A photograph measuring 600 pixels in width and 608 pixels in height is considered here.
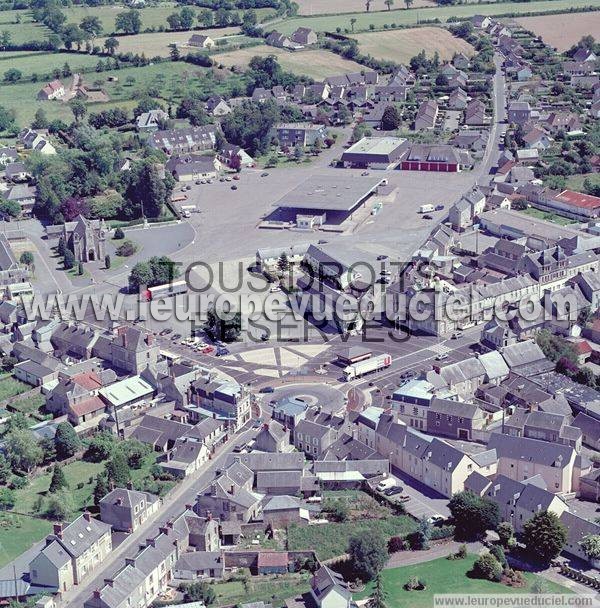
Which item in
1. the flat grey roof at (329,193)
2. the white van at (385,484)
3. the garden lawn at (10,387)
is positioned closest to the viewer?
the white van at (385,484)

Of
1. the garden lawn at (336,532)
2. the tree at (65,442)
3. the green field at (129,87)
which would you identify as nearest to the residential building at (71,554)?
the garden lawn at (336,532)

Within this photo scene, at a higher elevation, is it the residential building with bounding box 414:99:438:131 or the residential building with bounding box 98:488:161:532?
the residential building with bounding box 414:99:438:131

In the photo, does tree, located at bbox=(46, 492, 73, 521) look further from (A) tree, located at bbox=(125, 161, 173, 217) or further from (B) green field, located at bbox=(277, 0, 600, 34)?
(B) green field, located at bbox=(277, 0, 600, 34)

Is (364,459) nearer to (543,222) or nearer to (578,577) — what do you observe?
(578,577)

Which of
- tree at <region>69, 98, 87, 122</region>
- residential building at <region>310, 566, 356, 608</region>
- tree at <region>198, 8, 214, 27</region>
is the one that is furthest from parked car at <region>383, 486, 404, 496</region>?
tree at <region>198, 8, 214, 27</region>

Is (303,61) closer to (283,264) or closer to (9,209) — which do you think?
(9,209)

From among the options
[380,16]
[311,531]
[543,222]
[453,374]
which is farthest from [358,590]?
[380,16]

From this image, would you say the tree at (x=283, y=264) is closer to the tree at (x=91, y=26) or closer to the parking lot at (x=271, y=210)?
the parking lot at (x=271, y=210)
